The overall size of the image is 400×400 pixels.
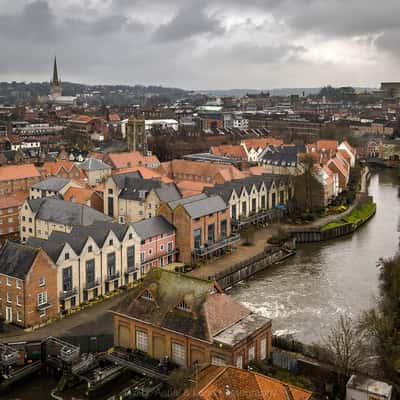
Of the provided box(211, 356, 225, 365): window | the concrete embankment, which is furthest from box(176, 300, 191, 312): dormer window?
the concrete embankment

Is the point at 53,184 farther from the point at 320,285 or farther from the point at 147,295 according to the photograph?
the point at 147,295

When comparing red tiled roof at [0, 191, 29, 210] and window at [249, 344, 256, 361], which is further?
red tiled roof at [0, 191, 29, 210]

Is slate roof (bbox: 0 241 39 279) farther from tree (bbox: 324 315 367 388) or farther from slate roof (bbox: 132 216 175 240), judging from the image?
tree (bbox: 324 315 367 388)

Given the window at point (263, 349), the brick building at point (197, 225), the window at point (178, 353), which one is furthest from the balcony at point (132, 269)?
the window at point (263, 349)

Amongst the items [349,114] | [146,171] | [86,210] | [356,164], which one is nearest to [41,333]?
[86,210]

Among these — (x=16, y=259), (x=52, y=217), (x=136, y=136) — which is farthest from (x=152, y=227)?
(x=136, y=136)

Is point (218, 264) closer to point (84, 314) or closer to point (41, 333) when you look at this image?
point (84, 314)
